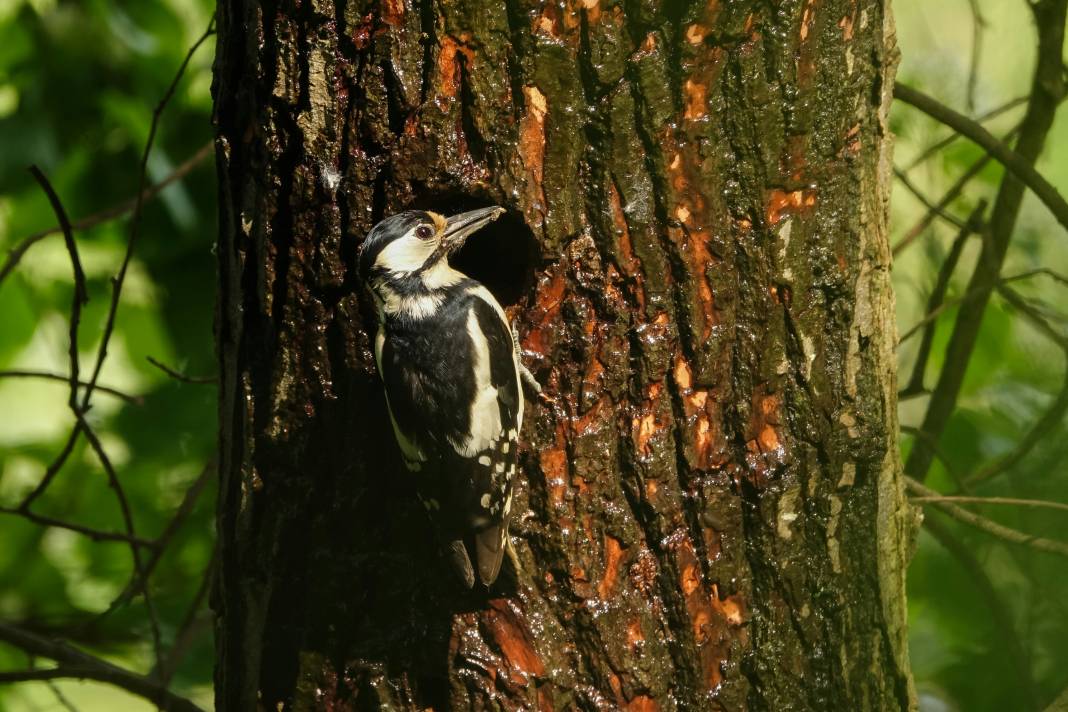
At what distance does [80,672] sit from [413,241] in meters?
1.42

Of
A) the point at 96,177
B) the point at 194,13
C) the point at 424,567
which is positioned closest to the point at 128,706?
the point at 96,177

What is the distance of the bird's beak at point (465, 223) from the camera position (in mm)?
2449

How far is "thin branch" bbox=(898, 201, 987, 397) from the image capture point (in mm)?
3393

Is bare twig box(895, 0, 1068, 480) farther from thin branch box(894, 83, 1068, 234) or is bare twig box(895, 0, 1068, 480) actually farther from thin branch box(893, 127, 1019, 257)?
thin branch box(894, 83, 1068, 234)

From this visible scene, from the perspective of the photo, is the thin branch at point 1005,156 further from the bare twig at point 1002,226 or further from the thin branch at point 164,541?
the thin branch at point 164,541

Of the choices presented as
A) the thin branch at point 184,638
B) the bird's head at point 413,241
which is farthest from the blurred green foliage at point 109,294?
the bird's head at point 413,241

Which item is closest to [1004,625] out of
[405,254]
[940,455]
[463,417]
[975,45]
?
[940,455]

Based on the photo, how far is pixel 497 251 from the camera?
2969 millimetres

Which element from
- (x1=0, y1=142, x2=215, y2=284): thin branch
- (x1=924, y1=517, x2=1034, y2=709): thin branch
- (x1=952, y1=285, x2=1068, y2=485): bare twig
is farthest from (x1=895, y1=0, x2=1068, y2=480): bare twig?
(x1=0, y1=142, x2=215, y2=284): thin branch

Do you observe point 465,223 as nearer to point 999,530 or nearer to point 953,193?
point 999,530

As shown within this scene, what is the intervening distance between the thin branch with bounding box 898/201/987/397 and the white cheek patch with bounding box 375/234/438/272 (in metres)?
1.62

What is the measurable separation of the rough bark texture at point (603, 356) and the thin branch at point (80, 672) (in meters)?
0.53

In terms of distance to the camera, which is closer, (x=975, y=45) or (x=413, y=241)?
(x=413, y=241)

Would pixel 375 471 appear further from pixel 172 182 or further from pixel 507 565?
pixel 172 182
